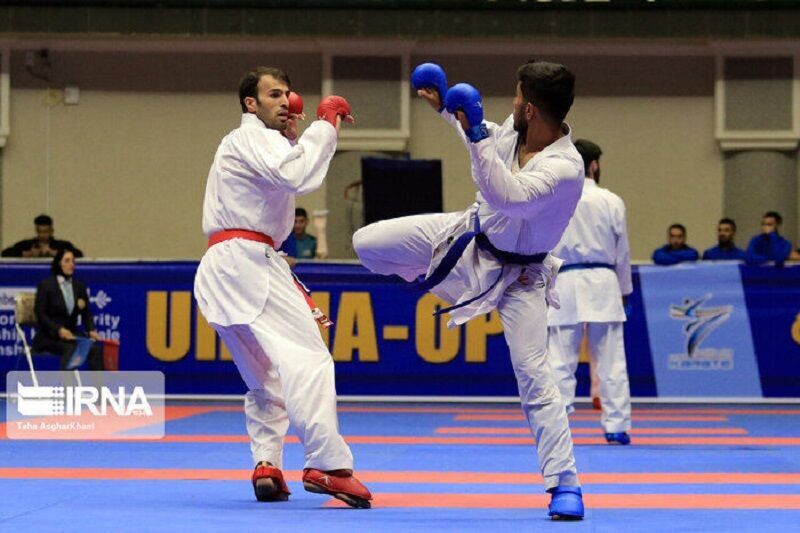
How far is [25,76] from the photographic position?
1800cm

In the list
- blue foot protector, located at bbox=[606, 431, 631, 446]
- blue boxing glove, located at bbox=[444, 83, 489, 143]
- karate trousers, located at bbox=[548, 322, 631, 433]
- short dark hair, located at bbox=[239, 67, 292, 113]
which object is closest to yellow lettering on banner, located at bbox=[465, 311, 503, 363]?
karate trousers, located at bbox=[548, 322, 631, 433]

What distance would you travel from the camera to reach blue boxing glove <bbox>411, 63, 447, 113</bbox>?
5.32 meters

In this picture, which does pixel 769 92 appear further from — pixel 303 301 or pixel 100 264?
pixel 303 301

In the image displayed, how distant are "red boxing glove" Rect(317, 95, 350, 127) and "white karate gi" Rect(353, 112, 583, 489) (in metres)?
0.63

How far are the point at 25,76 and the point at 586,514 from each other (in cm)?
1397

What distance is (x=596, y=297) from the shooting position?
9016 millimetres

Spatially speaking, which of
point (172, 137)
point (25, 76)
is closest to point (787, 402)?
point (172, 137)

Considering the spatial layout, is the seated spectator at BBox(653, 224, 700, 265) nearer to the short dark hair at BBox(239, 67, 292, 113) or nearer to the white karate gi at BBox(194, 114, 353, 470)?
the short dark hair at BBox(239, 67, 292, 113)

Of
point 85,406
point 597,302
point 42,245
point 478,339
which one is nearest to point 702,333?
point 478,339

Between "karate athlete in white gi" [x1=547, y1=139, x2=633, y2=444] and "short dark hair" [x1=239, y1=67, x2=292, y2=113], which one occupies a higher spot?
"short dark hair" [x1=239, y1=67, x2=292, y2=113]

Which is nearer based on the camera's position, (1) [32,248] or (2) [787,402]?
(2) [787,402]

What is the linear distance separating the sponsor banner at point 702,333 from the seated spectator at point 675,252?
0.19 m

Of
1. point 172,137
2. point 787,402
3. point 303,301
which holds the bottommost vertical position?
point 787,402

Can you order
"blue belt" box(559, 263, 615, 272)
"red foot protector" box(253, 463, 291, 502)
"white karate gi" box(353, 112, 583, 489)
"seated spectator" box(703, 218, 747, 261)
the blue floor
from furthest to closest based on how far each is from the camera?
"seated spectator" box(703, 218, 747, 261) < "blue belt" box(559, 263, 615, 272) < "red foot protector" box(253, 463, 291, 502) < "white karate gi" box(353, 112, 583, 489) < the blue floor
